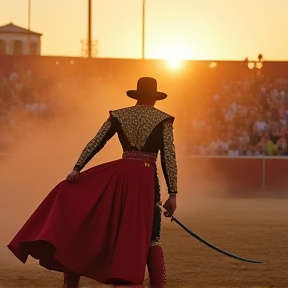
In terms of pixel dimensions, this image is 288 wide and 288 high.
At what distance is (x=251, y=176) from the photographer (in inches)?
707

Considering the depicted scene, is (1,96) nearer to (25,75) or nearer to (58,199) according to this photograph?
(25,75)

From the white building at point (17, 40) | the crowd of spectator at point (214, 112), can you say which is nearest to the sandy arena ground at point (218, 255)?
the crowd of spectator at point (214, 112)

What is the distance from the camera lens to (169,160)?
18.7ft

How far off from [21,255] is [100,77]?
1675 centimetres

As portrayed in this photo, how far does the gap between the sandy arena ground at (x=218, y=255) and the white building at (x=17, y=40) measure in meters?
15.7

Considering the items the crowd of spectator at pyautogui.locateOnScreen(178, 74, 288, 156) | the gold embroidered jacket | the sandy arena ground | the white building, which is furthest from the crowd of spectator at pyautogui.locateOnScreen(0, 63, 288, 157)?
the gold embroidered jacket

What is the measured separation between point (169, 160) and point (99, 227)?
0.55m

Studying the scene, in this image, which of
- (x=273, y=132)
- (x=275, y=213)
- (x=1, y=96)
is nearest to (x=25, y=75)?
(x=1, y=96)

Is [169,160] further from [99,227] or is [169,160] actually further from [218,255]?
[218,255]

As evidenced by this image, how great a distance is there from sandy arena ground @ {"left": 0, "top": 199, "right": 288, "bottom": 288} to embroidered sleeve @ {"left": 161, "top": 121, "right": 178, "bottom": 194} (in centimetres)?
129

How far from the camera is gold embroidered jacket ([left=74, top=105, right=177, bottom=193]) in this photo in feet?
18.7

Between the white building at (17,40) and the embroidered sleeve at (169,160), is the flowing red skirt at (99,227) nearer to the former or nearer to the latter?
the embroidered sleeve at (169,160)

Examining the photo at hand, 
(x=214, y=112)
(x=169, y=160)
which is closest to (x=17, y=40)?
(x=214, y=112)

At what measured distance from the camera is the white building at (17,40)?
28.6 meters
